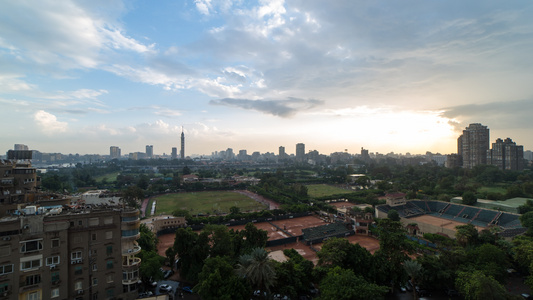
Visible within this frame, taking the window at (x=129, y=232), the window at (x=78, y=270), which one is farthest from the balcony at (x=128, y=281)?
the window at (x=129, y=232)

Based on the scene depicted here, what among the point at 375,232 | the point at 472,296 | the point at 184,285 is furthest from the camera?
the point at 375,232

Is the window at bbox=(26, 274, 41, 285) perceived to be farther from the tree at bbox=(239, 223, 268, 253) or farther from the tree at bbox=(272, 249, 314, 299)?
the tree at bbox=(239, 223, 268, 253)

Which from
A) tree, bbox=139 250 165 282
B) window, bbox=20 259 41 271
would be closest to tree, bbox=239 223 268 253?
tree, bbox=139 250 165 282

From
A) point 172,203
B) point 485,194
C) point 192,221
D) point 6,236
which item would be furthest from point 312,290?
point 485,194

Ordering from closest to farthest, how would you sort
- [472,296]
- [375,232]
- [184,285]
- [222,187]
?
[472,296]
[184,285]
[375,232]
[222,187]

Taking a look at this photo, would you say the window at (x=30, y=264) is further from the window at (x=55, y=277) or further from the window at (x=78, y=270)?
the window at (x=78, y=270)

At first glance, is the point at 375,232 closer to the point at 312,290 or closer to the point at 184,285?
the point at 312,290
